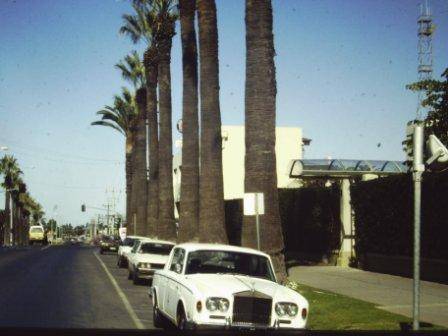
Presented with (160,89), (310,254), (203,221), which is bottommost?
(310,254)

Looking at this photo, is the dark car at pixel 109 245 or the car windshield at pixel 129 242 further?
the dark car at pixel 109 245

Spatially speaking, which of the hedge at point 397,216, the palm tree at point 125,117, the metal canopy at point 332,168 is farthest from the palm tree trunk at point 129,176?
the hedge at point 397,216

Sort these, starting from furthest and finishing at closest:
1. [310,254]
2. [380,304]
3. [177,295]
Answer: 1. [310,254]
2. [380,304]
3. [177,295]

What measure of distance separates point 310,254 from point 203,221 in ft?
34.6

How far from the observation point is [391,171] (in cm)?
2969

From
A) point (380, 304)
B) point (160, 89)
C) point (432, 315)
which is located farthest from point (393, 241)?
point (160, 89)

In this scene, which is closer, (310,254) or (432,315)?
(432,315)

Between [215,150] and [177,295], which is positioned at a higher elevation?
[215,150]

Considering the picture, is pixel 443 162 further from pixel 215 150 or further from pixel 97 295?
pixel 215 150

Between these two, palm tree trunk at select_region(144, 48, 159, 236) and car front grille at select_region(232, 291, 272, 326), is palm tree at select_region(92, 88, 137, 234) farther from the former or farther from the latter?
car front grille at select_region(232, 291, 272, 326)

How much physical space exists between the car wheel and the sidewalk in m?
5.07

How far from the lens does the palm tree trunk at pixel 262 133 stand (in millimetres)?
17734

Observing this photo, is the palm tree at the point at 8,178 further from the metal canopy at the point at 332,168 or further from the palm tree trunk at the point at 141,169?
the metal canopy at the point at 332,168

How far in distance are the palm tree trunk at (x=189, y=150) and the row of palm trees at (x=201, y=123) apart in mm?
42
